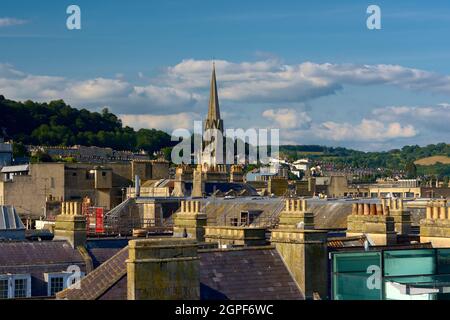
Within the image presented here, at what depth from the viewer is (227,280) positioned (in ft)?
81.8

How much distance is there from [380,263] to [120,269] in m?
6.25

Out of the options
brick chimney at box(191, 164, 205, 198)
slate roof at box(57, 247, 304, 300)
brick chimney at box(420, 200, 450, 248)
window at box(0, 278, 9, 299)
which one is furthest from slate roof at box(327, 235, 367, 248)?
brick chimney at box(191, 164, 205, 198)

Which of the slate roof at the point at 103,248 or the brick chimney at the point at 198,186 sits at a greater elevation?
the brick chimney at the point at 198,186

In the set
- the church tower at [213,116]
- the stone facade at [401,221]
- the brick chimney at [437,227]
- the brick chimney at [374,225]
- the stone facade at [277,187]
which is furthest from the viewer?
the church tower at [213,116]

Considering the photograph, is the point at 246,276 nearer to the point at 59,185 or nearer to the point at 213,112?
the point at 59,185

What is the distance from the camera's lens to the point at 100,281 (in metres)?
24.3

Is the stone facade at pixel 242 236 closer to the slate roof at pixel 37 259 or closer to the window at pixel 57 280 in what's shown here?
the window at pixel 57 280

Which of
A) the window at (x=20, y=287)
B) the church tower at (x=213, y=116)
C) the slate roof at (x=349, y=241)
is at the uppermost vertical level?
the church tower at (x=213, y=116)

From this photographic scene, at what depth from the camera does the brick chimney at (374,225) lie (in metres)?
35.2

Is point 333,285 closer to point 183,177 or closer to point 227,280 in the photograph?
point 227,280

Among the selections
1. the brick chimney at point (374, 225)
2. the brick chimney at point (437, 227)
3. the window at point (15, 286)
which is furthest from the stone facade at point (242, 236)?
Result: the window at point (15, 286)

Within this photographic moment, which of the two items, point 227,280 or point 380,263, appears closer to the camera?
point 380,263

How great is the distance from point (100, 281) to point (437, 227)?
12856 mm
